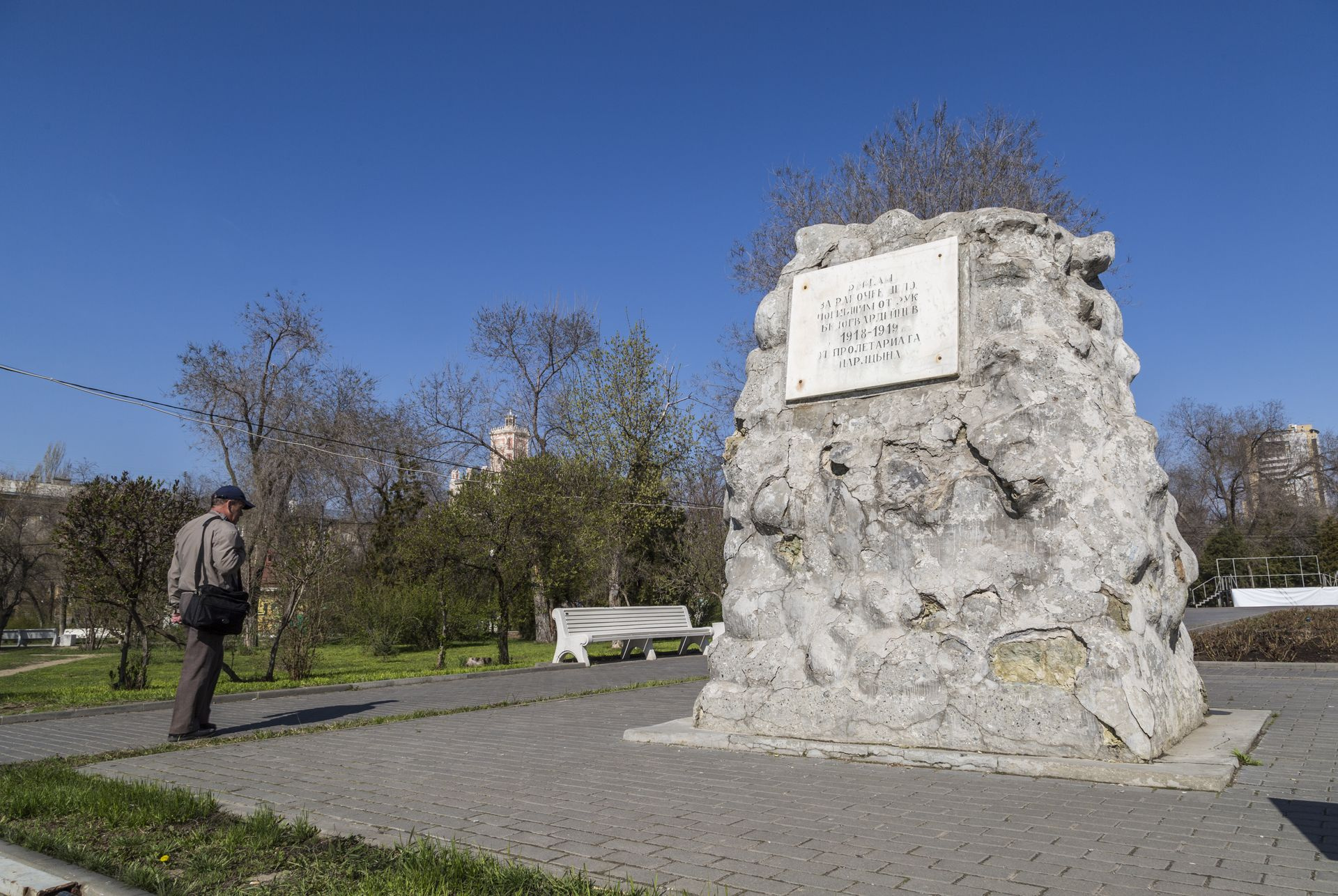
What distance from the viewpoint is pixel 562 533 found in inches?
712

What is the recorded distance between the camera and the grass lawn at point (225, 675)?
9.81m

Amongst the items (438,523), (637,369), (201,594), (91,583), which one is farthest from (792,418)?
(637,369)

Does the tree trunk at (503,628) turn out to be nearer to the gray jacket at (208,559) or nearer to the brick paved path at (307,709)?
the brick paved path at (307,709)

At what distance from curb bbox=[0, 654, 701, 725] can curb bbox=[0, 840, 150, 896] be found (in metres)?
5.33

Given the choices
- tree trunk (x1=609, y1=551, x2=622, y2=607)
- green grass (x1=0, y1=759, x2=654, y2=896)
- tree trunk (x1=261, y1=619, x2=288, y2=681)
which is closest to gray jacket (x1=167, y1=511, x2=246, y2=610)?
green grass (x1=0, y1=759, x2=654, y2=896)

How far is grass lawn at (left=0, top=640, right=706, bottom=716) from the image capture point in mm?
9812

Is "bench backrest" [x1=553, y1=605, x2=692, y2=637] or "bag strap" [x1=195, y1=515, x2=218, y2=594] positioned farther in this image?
"bench backrest" [x1=553, y1=605, x2=692, y2=637]

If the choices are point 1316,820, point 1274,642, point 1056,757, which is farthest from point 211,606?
point 1274,642

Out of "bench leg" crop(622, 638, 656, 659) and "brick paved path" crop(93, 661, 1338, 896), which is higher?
"brick paved path" crop(93, 661, 1338, 896)

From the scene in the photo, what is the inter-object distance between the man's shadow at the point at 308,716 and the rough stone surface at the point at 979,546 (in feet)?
12.6

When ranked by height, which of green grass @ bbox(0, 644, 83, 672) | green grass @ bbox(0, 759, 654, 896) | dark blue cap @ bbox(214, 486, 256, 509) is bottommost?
green grass @ bbox(0, 644, 83, 672)

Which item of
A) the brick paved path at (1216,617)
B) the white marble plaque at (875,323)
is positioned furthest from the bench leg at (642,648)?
the white marble plaque at (875,323)

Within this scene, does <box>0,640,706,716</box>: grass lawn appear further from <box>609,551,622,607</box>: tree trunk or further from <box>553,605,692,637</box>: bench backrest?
<box>609,551,622,607</box>: tree trunk

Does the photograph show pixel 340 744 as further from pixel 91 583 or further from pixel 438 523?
pixel 438 523
